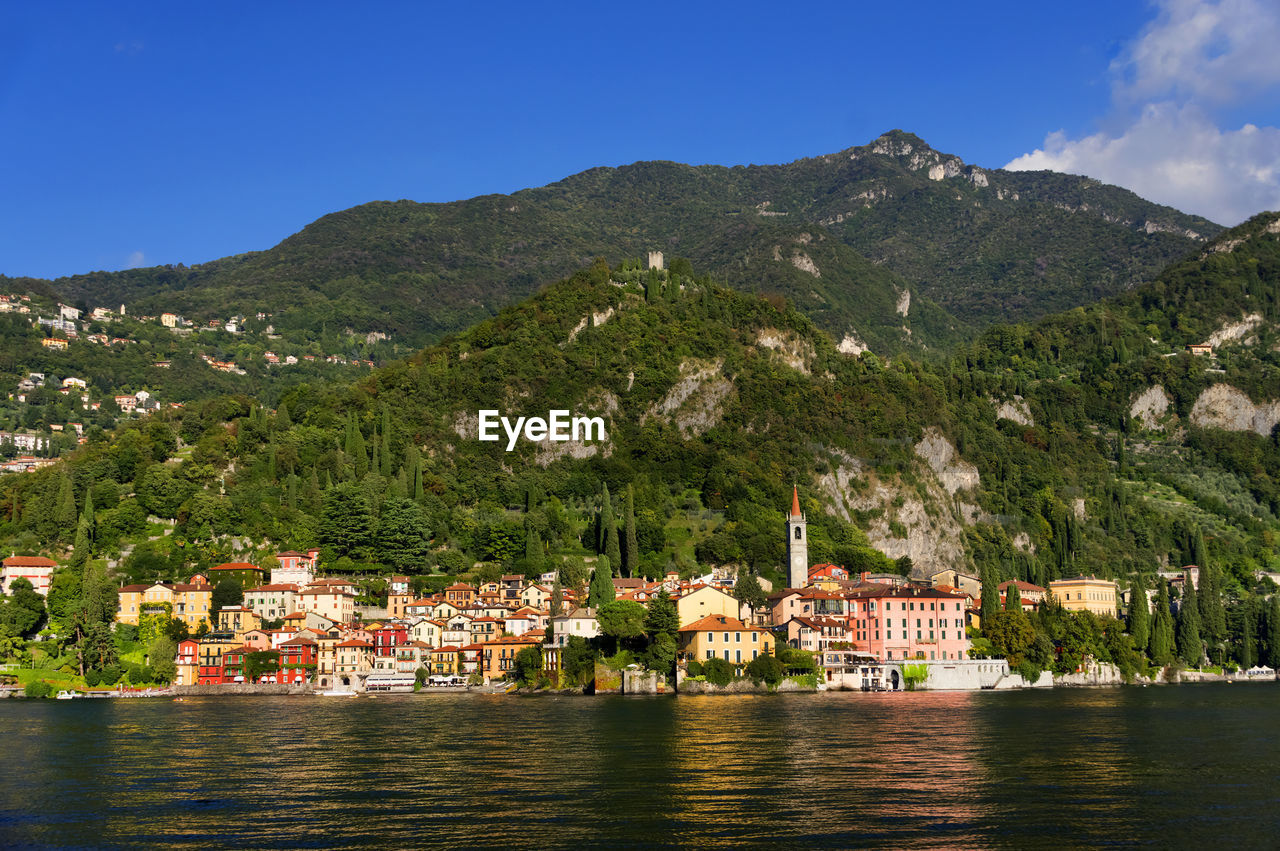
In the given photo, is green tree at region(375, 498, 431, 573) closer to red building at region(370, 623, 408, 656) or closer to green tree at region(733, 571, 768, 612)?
red building at region(370, 623, 408, 656)

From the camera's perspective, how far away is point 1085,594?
14325 cm

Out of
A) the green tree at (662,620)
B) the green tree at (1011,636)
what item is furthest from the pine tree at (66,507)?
the green tree at (1011,636)

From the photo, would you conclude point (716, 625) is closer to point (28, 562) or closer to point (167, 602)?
point (167, 602)

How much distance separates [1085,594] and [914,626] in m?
43.9

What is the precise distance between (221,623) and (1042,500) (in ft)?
364

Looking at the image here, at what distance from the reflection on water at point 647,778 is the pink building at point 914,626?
25.6 meters

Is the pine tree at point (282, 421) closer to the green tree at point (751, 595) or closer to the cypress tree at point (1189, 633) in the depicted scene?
the green tree at point (751, 595)

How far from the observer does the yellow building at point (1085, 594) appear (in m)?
143

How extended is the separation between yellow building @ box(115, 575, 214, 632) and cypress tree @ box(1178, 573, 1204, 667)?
8477 cm

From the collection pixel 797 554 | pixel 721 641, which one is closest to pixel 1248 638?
pixel 797 554

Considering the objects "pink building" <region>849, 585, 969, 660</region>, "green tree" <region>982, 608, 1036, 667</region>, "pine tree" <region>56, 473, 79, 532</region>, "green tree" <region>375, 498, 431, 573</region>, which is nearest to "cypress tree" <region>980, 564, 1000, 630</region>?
"green tree" <region>982, 608, 1036, 667</region>

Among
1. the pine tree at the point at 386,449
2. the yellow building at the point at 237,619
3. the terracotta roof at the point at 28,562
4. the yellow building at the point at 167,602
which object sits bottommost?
the yellow building at the point at 237,619

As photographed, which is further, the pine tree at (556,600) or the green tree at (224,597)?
the green tree at (224,597)

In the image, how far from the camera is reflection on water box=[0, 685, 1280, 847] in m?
39.8
